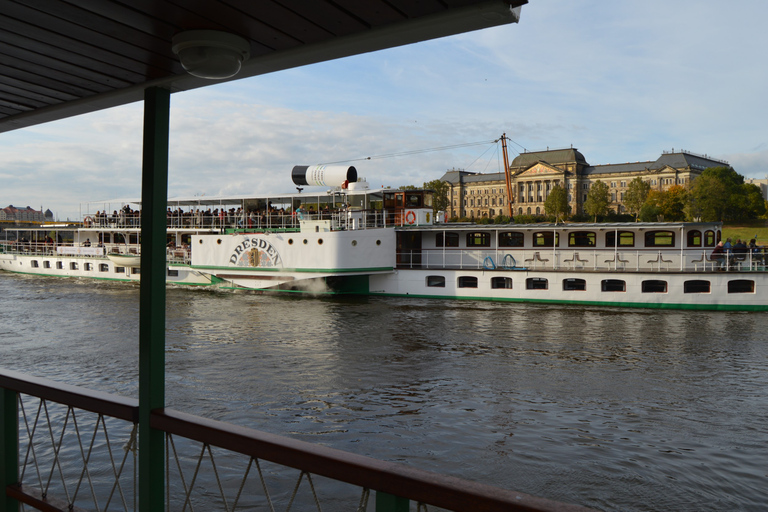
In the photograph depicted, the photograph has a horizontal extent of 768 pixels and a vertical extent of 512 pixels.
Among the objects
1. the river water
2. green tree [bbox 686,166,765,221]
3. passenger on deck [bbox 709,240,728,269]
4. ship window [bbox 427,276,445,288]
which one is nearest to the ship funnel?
ship window [bbox 427,276,445,288]

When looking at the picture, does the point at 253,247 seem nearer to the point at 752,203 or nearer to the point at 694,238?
the point at 694,238

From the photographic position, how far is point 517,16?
2.51 metres

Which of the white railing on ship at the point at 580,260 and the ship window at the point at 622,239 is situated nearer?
the white railing on ship at the point at 580,260

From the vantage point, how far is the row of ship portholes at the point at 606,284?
76.1 feet

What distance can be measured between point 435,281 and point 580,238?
7389 millimetres

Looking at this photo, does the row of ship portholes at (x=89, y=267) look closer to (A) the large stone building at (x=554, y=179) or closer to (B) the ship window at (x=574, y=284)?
(B) the ship window at (x=574, y=284)

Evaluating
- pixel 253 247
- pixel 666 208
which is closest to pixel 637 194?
pixel 666 208

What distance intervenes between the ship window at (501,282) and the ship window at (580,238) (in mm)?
3453

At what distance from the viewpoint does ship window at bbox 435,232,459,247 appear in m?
28.5

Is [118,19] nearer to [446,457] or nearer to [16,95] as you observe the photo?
[16,95]

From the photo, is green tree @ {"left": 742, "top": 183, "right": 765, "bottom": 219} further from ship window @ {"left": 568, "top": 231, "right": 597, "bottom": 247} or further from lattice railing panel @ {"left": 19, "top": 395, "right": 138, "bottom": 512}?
lattice railing panel @ {"left": 19, "top": 395, "right": 138, "bottom": 512}

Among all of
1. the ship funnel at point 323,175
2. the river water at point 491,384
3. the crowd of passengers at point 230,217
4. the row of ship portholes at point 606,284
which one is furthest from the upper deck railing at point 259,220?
the river water at point 491,384

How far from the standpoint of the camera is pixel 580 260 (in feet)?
85.3

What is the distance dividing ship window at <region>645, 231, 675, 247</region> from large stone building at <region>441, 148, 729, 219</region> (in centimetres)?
9703
